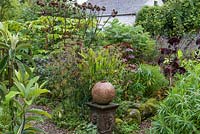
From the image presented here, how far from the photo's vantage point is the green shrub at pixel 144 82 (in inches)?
267

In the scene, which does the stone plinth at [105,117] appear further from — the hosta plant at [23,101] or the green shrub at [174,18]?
the green shrub at [174,18]

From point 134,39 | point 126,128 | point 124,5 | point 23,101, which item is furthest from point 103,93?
point 124,5

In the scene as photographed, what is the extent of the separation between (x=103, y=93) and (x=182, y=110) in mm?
1638

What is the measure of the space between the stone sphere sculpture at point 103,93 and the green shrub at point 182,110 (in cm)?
124

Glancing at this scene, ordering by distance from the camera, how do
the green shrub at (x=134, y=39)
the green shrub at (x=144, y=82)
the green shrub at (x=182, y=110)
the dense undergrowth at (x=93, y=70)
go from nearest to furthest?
the dense undergrowth at (x=93, y=70), the green shrub at (x=182, y=110), the green shrub at (x=144, y=82), the green shrub at (x=134, y=39)

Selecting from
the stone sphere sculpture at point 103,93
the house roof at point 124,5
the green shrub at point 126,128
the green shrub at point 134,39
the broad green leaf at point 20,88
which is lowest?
the green shrub at point 126,128

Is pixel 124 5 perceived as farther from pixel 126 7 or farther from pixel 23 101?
pixel 23 101

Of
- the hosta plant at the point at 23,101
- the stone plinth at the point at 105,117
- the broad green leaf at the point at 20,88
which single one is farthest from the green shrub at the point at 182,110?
the broad green leaf at the point at 20,88

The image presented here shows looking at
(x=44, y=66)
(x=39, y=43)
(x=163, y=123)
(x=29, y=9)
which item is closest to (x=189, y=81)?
(x=163, y=123)

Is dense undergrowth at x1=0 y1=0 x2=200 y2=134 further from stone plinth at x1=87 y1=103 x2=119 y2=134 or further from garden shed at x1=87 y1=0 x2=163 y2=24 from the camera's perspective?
garden shed at x1=87 y1=0 x2=163 y2=24

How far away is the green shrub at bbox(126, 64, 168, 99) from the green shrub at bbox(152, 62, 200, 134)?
250 centimetres

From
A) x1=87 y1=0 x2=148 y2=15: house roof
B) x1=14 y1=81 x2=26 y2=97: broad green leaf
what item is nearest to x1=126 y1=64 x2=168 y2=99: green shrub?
x1=14 y1=81 x2=26 y2=97: broad green leaf

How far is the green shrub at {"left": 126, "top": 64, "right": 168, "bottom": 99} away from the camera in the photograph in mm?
6777

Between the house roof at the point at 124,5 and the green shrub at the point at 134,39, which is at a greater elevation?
the house roof at the point at 124,5
